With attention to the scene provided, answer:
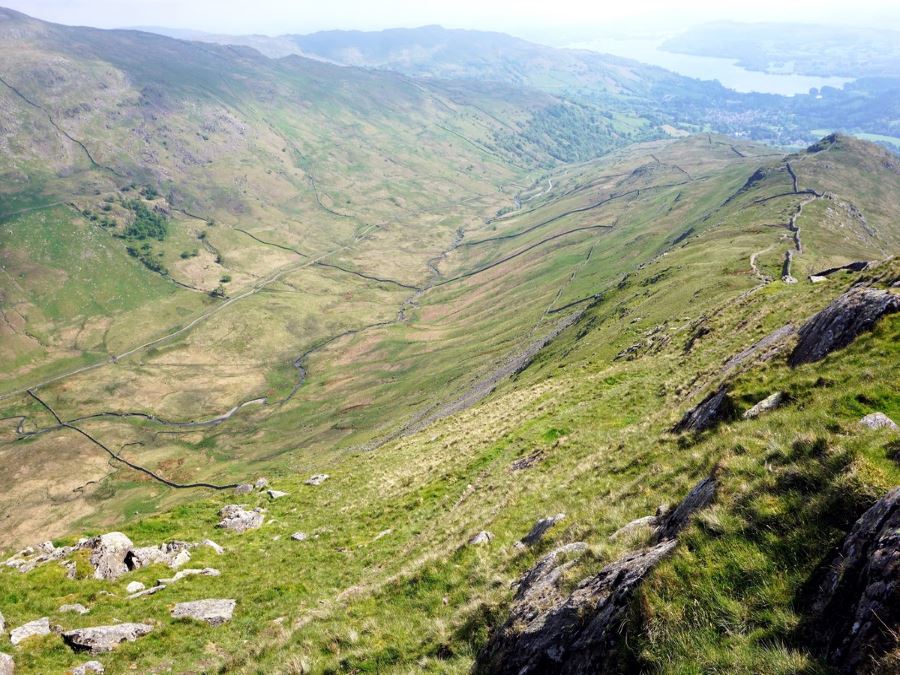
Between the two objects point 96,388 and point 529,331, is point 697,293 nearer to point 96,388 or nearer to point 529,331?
point 529,331

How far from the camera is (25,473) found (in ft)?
483

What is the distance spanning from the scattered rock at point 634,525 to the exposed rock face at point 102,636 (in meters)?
20.8

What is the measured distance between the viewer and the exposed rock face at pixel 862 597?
6.24 meters

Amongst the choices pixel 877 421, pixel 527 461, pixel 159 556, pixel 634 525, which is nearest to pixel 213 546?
pixel 159 556

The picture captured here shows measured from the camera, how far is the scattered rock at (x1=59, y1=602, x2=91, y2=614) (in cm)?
2283

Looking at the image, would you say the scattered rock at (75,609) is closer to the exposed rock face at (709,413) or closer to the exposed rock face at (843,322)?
the exposed rock face at (709,413)

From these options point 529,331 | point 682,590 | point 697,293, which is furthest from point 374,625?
point 529,331

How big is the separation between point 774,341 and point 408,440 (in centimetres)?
4591

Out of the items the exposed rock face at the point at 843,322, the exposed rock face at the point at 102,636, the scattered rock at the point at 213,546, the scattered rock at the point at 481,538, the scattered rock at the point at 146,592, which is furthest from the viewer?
the scattered rock at the point at 213,546

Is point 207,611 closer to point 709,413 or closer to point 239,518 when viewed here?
point 239,518

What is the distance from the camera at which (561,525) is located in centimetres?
1711

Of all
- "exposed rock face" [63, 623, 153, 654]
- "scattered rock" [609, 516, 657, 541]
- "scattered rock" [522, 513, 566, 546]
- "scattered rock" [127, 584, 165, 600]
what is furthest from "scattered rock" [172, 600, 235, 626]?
"scattered rock" [609, 516, 657, 541]

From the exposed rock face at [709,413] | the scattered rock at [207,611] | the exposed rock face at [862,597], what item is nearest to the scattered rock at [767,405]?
the exposed rock face at [709,413]

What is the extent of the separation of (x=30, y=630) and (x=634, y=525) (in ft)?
80.1
